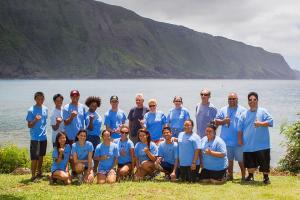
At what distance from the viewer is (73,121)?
13.1m

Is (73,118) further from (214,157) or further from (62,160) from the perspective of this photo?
(214,157)

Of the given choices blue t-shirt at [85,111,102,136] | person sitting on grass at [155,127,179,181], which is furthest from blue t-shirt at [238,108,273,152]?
blue t-shirt at [85,111,102,136]

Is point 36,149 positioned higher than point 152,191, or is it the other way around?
point 36,149

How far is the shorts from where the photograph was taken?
1290 cm

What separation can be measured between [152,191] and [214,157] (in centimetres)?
230

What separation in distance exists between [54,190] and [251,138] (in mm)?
5852

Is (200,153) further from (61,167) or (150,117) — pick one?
(61,167)

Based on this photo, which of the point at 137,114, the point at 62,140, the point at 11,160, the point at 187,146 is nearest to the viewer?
the point at 62,140

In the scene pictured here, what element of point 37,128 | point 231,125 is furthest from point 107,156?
point 231,125

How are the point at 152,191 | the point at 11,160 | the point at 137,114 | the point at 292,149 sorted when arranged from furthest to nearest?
the point at 11,160 < the point at 292,149 < the point at 137,114 < the point at 152,191

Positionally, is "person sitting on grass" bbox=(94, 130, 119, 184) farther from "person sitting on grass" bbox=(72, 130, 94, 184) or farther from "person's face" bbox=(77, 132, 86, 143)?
"person's face" bbox=(77, 132, 86, 143)

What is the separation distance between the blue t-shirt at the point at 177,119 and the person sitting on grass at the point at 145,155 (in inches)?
36.0

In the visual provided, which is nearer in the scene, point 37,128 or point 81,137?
point 81,137

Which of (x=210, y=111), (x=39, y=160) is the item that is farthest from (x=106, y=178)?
(x=210, y=111)
